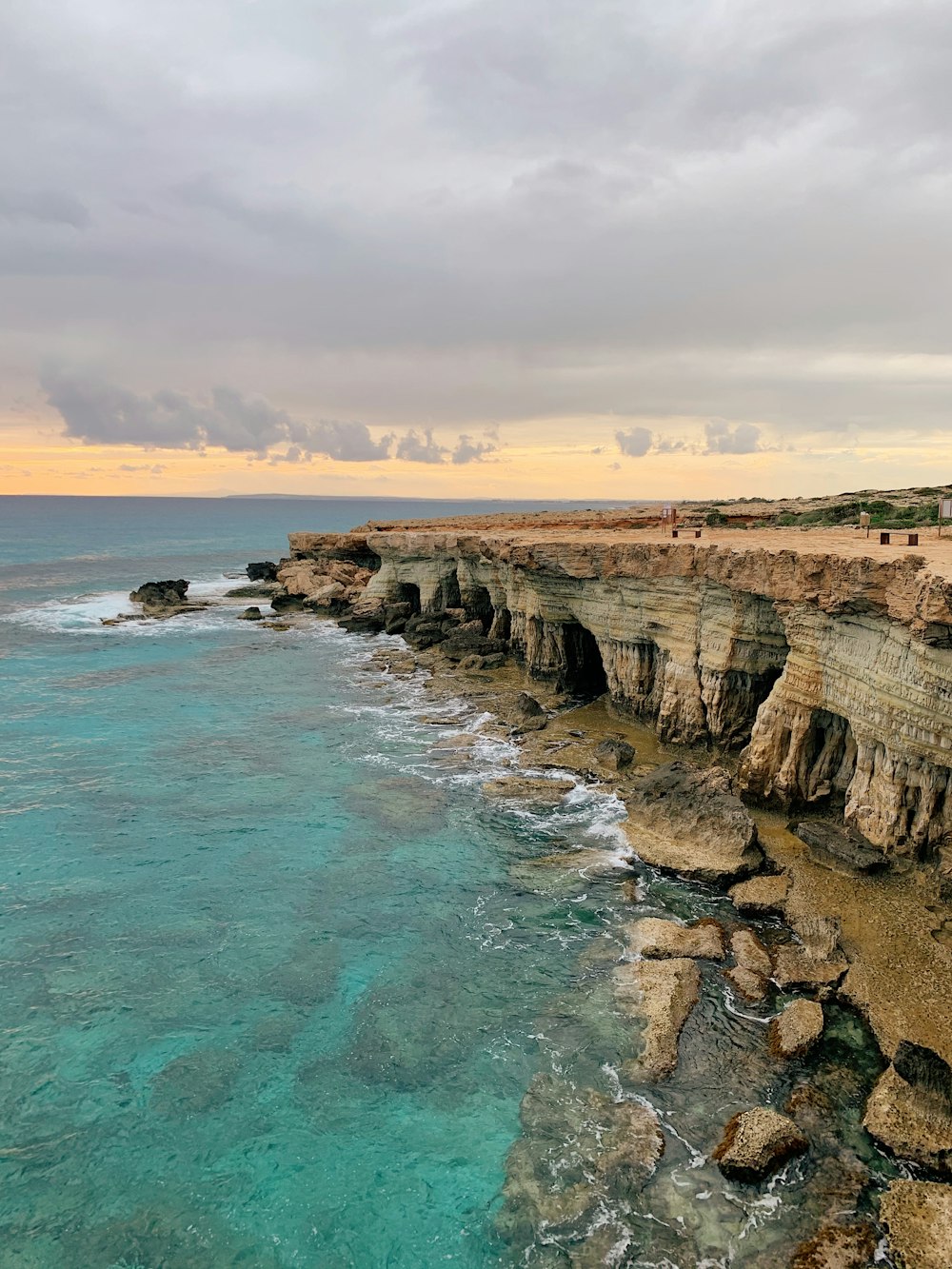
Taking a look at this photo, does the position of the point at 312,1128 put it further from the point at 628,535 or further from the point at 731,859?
the point at 628,535

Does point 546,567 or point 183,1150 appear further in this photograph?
point 546,567

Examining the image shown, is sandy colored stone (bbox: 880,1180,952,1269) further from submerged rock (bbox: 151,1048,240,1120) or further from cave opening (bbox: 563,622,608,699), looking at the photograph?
cave opening (bbox: 563,622,608,699)

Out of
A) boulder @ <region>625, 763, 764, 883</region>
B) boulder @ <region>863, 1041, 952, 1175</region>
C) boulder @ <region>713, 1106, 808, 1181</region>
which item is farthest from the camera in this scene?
boulder @ <region>625, 763, 764, 883</region>

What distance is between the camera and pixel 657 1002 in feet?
47.4

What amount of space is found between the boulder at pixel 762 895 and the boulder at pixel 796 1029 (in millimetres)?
3007

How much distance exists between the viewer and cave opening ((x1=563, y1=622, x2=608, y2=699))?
3494 centimetres

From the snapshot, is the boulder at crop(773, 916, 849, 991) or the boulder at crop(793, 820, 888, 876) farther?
the boulder at crop(793, 820, 888, 876)

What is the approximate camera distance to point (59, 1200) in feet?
36.7

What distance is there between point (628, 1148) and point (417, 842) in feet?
36.4

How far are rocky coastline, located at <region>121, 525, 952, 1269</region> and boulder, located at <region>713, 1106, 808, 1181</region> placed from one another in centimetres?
4

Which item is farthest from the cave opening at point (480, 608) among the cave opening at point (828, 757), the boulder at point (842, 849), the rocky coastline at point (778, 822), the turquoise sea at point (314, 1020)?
the boulder at point (842, 849)

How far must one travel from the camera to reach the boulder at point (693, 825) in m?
18.6

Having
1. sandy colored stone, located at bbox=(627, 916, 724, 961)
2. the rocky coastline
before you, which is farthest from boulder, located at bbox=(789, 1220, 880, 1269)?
sandy colored stone, located at bbox=(627, 916, 724, 961)

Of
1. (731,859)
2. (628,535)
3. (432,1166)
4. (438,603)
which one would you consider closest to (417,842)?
(731,859)
